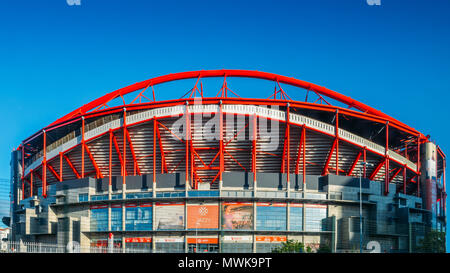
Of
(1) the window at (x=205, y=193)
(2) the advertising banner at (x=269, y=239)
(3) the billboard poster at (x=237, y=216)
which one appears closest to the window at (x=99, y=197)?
(1) the window at (x=205, y=193)

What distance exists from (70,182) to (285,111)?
82.7 ft

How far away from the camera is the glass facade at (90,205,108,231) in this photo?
5116 cm

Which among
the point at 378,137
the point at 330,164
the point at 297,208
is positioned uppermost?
the point at 378,137

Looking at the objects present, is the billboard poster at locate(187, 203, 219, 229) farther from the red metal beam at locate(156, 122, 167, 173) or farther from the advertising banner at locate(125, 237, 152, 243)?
the red metal beam at locate(156, 122, 167, 173)

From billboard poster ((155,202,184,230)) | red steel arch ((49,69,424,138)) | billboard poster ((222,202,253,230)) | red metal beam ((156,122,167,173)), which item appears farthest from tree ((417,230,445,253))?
red metal beam ((156,122,167,173))

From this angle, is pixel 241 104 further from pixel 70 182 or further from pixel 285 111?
pixel 70 182

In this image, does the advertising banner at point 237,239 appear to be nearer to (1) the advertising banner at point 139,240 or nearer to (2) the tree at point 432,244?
(1) the advertising banner at point 139,240

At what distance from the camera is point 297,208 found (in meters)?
49.8

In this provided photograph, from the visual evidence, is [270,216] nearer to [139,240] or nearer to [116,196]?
[139,240]

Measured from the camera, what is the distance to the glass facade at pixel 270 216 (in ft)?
160

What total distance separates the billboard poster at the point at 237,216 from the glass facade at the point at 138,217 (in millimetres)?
7811

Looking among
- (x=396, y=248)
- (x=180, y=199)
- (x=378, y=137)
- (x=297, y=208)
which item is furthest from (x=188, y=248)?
(x=378, y=137)

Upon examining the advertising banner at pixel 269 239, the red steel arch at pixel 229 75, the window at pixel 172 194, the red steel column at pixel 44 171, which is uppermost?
the red steel arch at pixel 229 75

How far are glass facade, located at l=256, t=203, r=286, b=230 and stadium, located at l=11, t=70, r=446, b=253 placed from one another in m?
0.10
